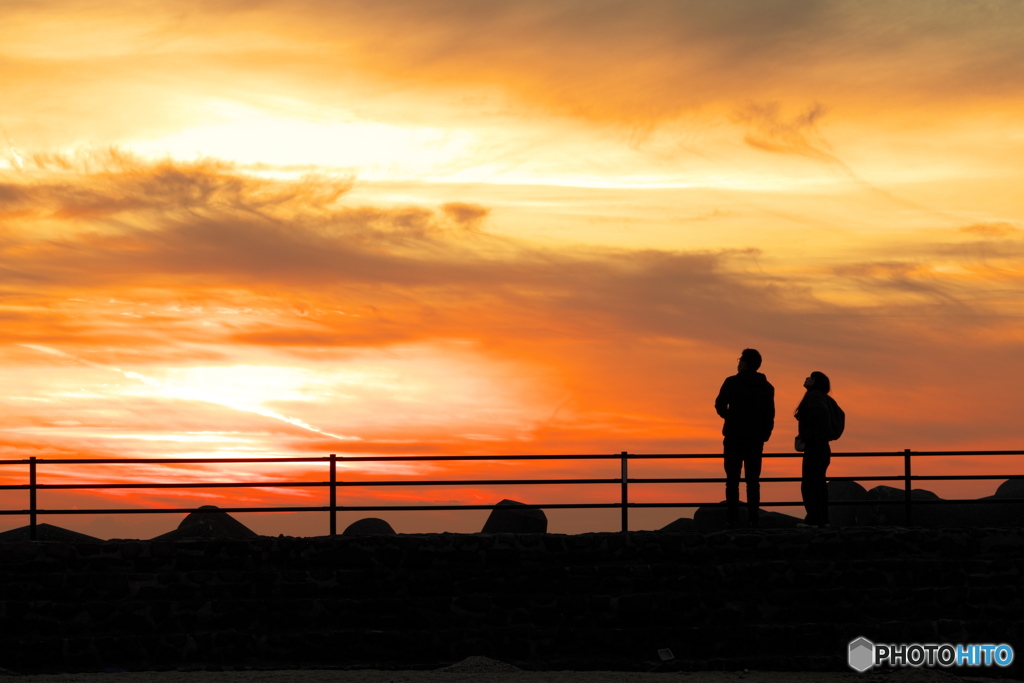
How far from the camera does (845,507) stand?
15.0 meters

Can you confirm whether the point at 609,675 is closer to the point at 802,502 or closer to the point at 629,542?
the point at 629,542

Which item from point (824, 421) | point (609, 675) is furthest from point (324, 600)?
point (824, 421)

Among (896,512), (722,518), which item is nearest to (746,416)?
(722,518)

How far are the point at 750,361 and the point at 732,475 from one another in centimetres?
120

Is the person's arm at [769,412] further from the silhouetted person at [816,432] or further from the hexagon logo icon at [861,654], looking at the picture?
the hexagon logo icon at [861,654]

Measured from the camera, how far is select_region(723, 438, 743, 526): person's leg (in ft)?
37.0

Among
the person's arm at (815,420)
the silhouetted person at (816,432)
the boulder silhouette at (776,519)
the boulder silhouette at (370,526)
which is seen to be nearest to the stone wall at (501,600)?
the silhouetted person at (816,432)

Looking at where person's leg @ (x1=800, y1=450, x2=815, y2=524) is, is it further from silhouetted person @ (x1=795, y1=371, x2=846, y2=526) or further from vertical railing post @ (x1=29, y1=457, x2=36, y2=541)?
vertical railing post @ (x1=29, y1=457, x2=36, y2=541)

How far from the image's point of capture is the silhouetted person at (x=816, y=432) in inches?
447

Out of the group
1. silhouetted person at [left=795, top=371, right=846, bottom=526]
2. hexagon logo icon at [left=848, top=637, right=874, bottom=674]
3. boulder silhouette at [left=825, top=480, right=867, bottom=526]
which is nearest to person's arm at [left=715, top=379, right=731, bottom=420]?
silhouetted person at [left=795, top=371, right=846, bottom=526]

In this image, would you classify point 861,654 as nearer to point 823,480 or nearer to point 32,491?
point 823,480

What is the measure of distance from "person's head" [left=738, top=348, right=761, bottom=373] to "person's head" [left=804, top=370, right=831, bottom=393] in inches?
25.7

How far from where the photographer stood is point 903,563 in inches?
451

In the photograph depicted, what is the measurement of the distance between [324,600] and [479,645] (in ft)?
5.38
